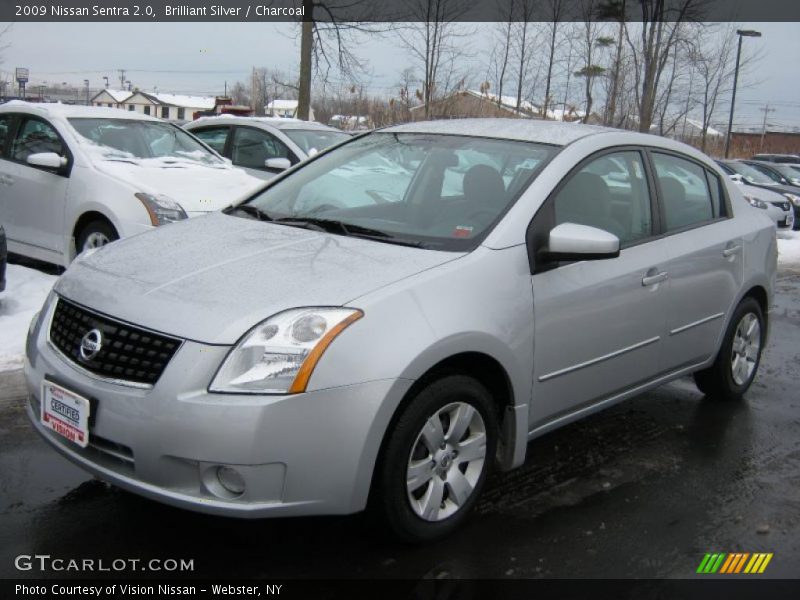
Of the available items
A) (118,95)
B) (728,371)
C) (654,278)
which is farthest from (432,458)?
(118,95)

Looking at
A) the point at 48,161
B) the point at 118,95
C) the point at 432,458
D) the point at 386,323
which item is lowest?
the point at 432,458

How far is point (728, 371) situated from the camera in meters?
5.29

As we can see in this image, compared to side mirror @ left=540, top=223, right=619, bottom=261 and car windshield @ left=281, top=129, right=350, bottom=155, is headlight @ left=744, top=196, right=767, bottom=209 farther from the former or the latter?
side mirror @ left=540, top=223, right=619, bottom=261

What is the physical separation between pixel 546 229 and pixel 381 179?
1.01 meters

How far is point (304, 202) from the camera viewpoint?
424 cm

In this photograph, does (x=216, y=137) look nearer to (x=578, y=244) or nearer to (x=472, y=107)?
(x=578, y=244)

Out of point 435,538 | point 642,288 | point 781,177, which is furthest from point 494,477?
point 781,177

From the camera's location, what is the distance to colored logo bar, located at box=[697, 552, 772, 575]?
329 centimetres

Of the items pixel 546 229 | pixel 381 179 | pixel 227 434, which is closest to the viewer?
pixel 227 434

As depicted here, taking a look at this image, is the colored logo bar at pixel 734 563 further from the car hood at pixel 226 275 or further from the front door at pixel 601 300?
the car hood at pixel 226 275

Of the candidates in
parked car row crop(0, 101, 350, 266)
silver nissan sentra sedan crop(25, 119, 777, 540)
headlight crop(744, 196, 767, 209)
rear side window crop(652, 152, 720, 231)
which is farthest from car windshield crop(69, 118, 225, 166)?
headlight crop(744, 196, 767, 209)

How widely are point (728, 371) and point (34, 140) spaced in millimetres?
6464

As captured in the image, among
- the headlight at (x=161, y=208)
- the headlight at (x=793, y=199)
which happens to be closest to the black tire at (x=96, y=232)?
the headlight at (x=161, y=208)

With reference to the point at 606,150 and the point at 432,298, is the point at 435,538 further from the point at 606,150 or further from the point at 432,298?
the point at 606,150
